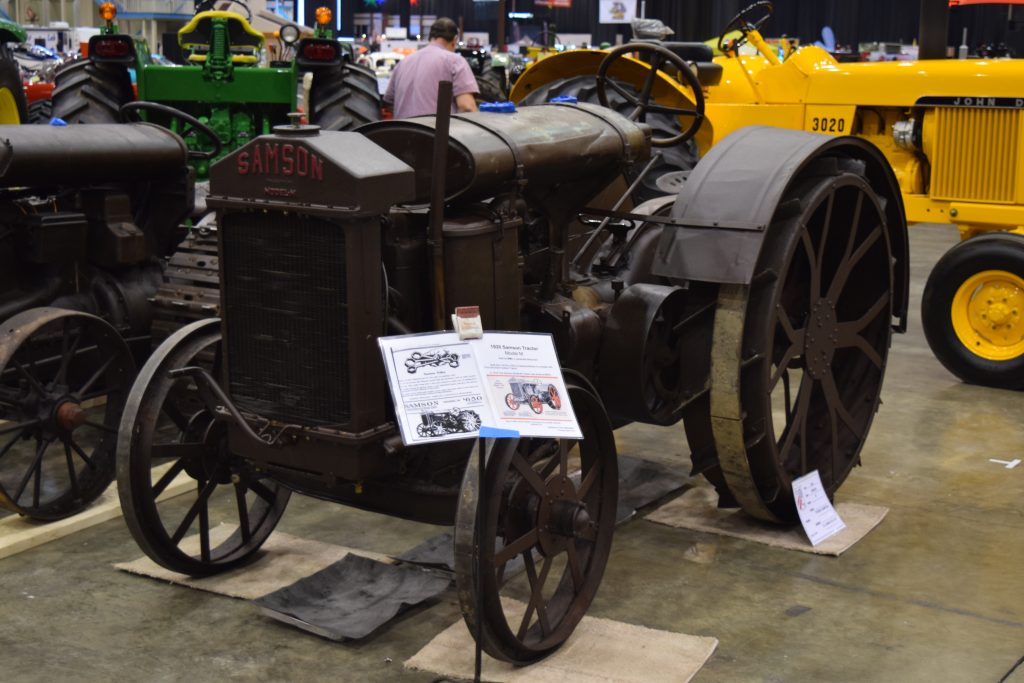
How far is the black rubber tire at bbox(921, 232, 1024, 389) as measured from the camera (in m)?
6.07

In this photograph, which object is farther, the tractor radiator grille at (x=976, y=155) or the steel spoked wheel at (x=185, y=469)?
the tractor radiator grille at (x=976, y=155)

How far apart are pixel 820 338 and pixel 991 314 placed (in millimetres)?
2356

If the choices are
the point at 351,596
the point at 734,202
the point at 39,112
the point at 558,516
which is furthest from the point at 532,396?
the point at 39,112

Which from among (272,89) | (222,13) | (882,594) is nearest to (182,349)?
(882,594)

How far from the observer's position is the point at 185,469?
3674mm

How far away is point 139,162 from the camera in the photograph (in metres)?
4.77

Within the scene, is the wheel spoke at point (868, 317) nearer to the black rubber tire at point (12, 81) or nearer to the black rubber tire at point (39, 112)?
the black rubber tire at point (12, 81)

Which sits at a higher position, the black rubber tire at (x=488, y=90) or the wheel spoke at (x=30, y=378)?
the black rubber tire at (x=488, y=90)

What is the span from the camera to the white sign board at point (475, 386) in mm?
2918

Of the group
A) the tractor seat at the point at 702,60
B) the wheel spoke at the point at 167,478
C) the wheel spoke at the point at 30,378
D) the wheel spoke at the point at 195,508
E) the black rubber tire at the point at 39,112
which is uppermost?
the tractor seat at the point at 702,60

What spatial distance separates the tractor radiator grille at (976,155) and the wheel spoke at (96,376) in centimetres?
426

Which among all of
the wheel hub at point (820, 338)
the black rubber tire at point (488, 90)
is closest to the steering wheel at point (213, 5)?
the black rubber tire at point (488, 90)

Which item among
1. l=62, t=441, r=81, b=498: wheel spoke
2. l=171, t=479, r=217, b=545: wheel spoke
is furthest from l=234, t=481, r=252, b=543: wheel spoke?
l=62, t=441, r=81, b=498: wheel spoke

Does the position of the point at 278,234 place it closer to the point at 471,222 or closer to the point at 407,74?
the point at 471,222
